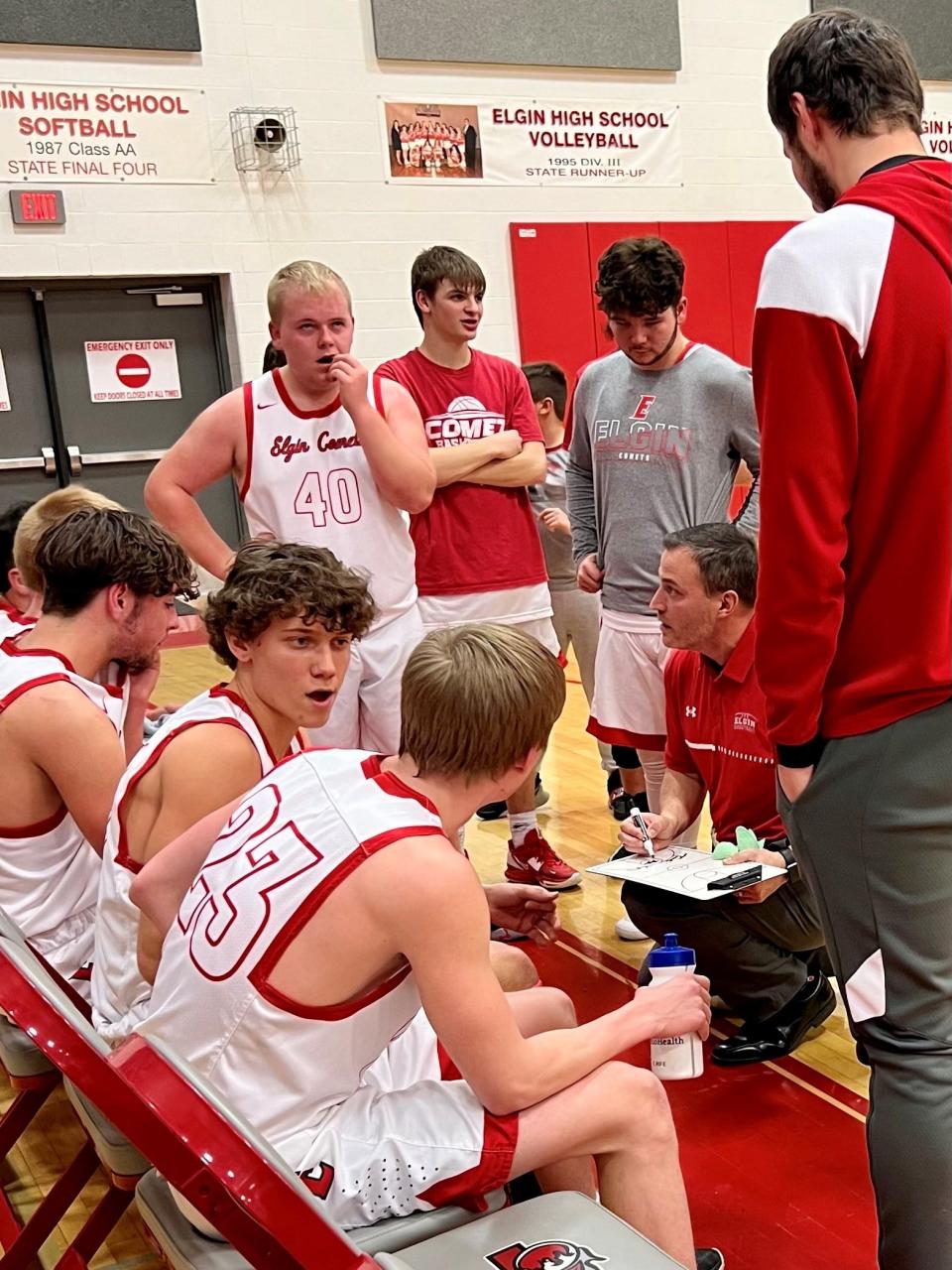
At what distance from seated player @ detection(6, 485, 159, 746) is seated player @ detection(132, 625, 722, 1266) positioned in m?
1.10

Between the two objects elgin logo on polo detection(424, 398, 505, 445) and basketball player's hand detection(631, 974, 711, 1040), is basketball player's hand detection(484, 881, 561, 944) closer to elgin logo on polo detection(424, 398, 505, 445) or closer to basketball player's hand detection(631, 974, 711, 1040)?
basketball player's hand detection(631, 974, 711, 1040)

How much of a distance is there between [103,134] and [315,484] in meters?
5.73

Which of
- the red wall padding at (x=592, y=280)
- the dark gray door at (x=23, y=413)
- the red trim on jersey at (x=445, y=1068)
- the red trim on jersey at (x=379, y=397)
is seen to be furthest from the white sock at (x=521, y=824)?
the red wall padding at (x=592, y=280)

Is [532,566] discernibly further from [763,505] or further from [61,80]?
[61,80]

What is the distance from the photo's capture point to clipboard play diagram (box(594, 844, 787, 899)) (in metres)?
2.70

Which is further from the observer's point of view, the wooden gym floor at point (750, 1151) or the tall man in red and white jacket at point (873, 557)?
the wooden gym floor at point (750, 1151)

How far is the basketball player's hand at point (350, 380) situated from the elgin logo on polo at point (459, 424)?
0.66 metres

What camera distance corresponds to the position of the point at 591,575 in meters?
3.83

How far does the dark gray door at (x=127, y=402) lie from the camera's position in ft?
26.9

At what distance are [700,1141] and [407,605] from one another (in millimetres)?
1444

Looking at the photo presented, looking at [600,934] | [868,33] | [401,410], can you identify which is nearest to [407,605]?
[401,410]

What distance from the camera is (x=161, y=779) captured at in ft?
6.91

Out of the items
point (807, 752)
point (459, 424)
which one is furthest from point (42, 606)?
point (807, 752)

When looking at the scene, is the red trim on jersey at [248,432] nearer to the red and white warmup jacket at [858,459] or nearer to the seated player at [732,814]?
the seated player at [732,814]
